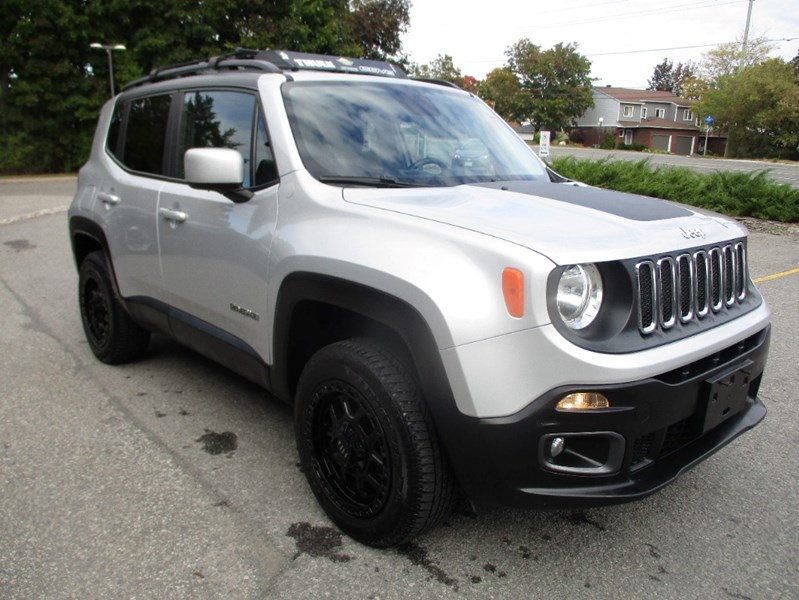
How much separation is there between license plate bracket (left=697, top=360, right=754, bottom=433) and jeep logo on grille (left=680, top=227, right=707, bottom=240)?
500 mm

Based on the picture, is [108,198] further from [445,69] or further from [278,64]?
[445,69]

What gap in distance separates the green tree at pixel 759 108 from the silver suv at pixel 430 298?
5981cm

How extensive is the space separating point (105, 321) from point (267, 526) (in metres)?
2.54

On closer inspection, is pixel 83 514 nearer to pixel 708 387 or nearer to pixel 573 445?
pixel 573 445

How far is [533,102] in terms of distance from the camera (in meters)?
79.2

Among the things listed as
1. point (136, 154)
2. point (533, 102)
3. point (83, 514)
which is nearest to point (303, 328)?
point (83, 514)

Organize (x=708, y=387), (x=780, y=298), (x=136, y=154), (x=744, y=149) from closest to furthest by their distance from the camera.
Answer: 1. (x=708, y=387)
2. (x=136, y=154)
3. (x=780, y=298)
4. (x=744, y=149)

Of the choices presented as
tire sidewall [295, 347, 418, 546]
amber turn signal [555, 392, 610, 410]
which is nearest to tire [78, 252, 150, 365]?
tire sidewall [295, 347, 418, 546]

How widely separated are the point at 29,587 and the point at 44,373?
97.8 inches

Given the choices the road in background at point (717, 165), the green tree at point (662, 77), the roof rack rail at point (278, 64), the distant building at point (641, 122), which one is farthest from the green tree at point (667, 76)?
the roof rack rail at point (278, 64)

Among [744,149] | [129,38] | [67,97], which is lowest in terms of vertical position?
[744,149]

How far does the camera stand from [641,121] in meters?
81.3

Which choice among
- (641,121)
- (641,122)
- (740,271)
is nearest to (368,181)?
(740,271)

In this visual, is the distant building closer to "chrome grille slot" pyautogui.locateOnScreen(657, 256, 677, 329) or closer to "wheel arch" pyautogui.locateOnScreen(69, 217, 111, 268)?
"wheel arch" pyautogui.locateOnScreen(69, 217, 111, 268)
